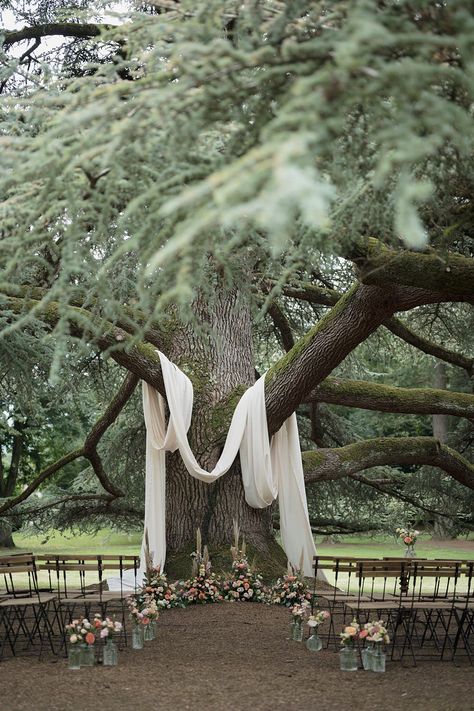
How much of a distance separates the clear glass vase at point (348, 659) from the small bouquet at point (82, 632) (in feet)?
6.30

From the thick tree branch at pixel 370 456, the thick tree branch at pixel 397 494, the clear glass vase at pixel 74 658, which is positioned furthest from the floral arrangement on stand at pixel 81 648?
the thick tree branch at pixel 397 494

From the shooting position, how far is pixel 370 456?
13734 millimetres

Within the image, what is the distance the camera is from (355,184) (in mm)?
5004

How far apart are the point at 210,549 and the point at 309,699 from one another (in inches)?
239

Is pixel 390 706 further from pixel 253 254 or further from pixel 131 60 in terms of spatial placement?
pixel 131 60

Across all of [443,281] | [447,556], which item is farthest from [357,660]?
[447,556]

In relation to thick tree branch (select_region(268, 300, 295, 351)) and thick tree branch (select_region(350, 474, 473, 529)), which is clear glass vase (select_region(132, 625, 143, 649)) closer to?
thick tree branch (select_region(268, 300, 295, 351))

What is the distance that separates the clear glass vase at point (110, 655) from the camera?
786 centimetres

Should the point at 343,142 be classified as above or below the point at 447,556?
above

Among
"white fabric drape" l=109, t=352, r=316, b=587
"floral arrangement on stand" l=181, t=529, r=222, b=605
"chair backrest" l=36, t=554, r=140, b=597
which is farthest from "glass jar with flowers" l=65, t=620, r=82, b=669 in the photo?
"white fabric drape" l=109, t=352, r=316, b=587

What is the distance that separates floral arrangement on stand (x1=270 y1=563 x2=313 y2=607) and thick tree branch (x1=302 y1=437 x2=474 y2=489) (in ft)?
7.14

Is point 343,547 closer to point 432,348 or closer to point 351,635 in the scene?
point 432,348

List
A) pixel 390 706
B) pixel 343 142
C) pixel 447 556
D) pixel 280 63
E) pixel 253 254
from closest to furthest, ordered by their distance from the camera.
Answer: pixel 280 63 → pixel 343 142 → pixel 390 706 → pixel 253 254 → pixel 447 556

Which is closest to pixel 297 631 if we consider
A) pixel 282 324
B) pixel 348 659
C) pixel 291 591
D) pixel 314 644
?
pixel 314 644
